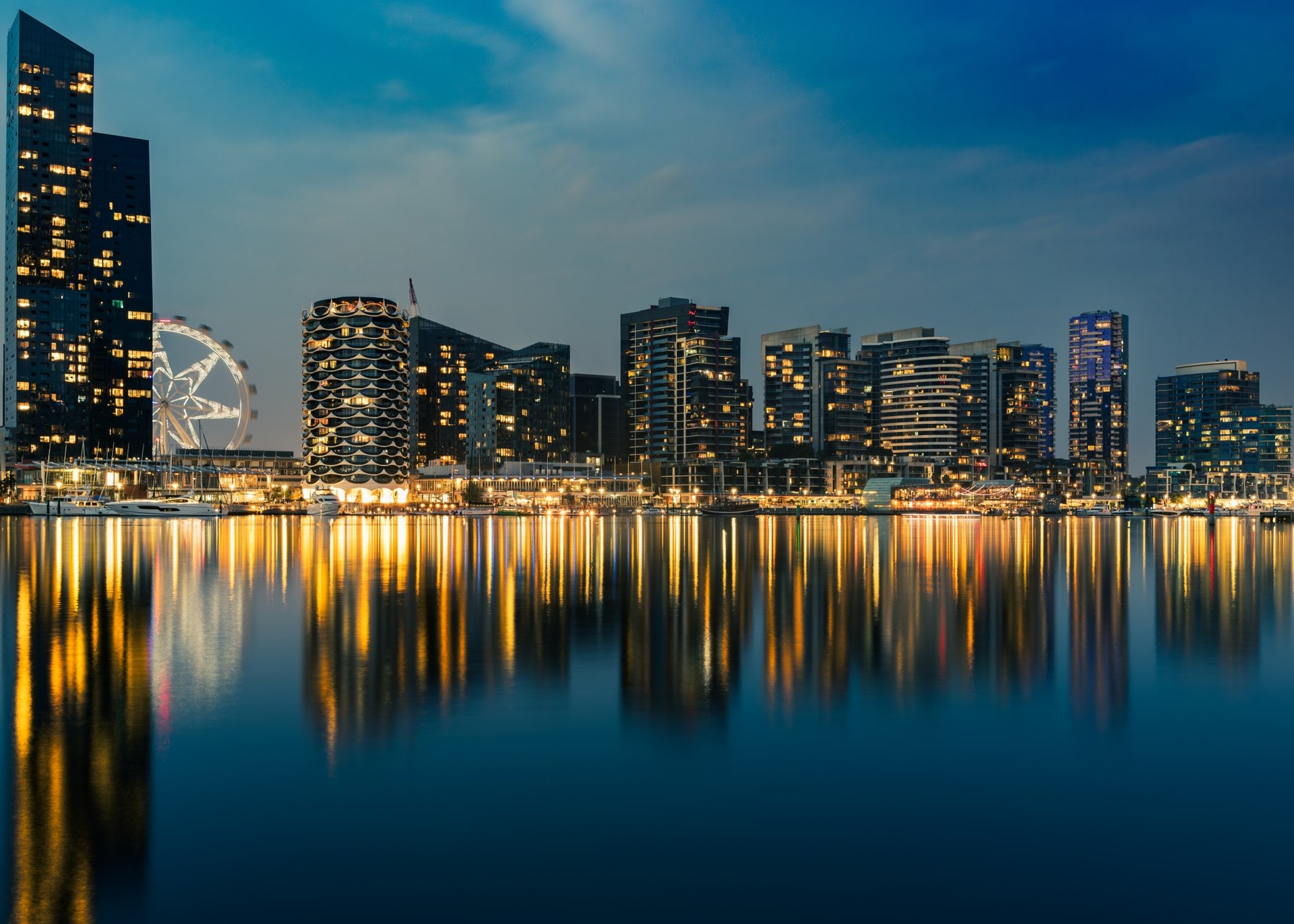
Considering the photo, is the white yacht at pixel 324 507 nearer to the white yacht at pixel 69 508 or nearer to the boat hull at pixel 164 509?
the boat hull at pixel 164 509

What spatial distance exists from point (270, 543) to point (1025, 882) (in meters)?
78.6

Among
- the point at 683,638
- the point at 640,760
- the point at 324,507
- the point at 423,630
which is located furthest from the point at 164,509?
the point at 640,760

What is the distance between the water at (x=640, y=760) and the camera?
11352 mm

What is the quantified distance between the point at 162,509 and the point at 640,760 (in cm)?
14868

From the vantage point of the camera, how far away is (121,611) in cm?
3475

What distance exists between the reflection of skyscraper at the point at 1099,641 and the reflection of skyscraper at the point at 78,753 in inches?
677

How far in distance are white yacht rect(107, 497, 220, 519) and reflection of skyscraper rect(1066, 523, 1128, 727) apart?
12622 cm

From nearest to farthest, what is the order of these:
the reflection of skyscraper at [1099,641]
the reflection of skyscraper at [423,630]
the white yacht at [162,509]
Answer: the reflection of skyscraper at [423,630] < the reflection of skyscraper at [1099,641] < the white yacht at [162,509]

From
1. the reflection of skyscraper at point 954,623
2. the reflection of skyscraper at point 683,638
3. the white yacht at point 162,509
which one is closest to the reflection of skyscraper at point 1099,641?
the reflection of skyscraper at point 954,623

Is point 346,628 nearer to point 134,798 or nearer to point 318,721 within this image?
point 318,721

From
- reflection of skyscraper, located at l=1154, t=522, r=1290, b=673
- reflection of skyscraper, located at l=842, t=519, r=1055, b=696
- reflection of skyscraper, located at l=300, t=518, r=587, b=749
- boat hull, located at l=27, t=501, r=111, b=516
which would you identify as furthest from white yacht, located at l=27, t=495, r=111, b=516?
reflection of skyscraper, located at l=1154, t=522, r=1290, b=673

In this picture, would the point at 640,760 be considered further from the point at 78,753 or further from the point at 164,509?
the point at 164,509

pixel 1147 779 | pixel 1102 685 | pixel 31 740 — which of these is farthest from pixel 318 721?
pixel 1102 685

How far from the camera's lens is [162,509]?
147125 mm
